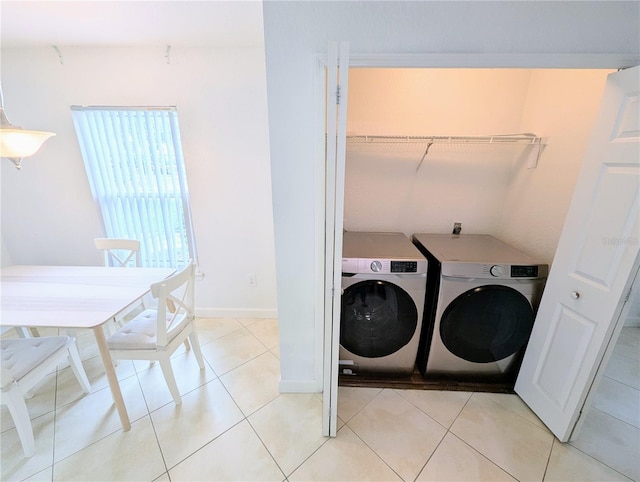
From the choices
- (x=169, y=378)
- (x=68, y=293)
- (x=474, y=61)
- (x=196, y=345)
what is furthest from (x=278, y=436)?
(x=474, y=61)

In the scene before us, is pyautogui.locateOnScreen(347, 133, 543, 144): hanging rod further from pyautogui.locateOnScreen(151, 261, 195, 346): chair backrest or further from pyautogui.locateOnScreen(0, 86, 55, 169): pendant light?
pyautogui.locateOnScreen(0, 86, 55, 169): pendant light

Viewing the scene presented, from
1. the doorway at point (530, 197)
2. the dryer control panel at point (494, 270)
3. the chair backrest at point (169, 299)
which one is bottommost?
the chair backrest at point (169, 299)

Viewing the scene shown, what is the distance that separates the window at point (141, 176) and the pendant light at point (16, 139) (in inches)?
33.1

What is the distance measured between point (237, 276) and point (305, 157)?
5.07 feet

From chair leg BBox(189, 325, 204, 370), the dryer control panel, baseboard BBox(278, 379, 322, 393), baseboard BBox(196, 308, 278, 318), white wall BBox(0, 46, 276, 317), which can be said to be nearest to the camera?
the dryer control panel

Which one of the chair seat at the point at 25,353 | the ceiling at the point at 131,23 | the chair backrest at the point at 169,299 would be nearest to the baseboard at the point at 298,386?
the chair backrest at the point at 169,299

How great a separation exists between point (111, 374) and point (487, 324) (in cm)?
222

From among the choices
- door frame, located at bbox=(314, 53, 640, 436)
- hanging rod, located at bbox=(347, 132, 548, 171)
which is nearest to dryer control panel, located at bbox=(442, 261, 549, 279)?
door frame, located at bbox=(314, 53, 640, 436)

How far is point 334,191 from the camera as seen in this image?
0.93 meters

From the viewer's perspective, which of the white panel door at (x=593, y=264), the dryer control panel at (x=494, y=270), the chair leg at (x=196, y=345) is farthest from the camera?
the chair leg at (x=196, y=345)

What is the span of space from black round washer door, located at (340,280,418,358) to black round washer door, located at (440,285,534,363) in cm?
25

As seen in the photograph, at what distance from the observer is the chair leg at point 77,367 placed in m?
1.54

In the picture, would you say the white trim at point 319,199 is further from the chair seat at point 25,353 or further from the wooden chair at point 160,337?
the chair seat at point 25,353

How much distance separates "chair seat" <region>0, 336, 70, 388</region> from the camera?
1.25 m
